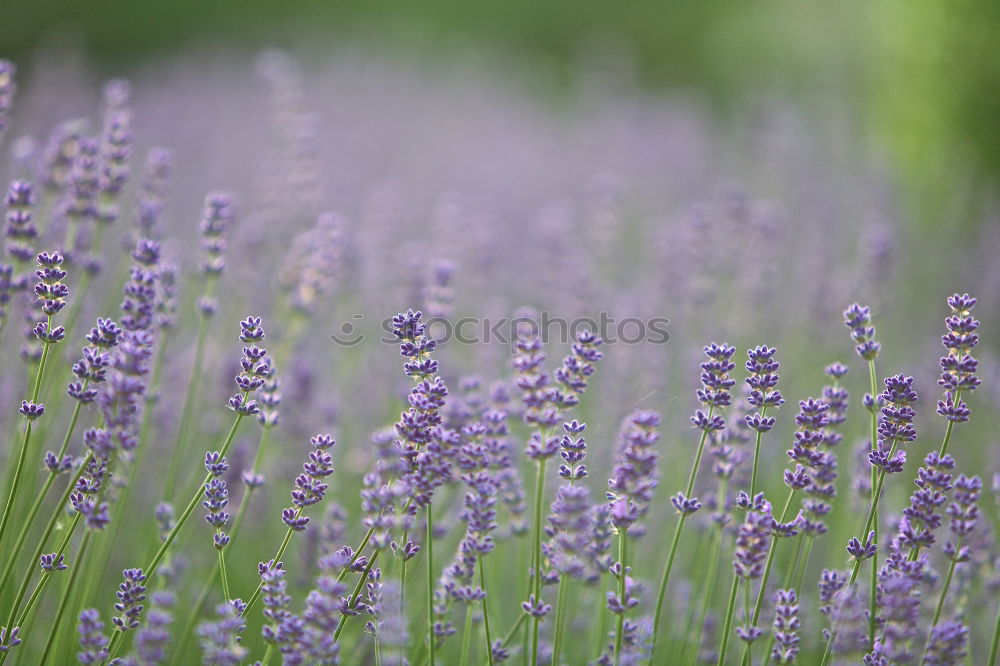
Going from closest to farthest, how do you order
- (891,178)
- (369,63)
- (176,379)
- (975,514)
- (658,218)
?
(975,514), (176,379), (891,178), (658,218), (369,63)

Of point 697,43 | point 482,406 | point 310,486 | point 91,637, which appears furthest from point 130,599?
point 697,43

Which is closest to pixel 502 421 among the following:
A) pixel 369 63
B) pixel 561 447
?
pixel 561 447

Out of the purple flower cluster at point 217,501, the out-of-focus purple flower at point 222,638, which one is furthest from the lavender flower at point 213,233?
the out-of-focus purple flower at point 222,638

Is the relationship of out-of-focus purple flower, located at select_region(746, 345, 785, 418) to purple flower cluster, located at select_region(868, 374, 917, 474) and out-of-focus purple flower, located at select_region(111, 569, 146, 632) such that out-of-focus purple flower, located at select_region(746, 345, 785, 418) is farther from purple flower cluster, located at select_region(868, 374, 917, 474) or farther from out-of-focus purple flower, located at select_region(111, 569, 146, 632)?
out-of-focus purple flower, located at select_region(111, 569, 146, 632)

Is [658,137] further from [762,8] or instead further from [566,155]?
[762,8]

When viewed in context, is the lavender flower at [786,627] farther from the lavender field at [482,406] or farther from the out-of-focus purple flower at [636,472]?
the out-of-focus purple flower at [636,472]

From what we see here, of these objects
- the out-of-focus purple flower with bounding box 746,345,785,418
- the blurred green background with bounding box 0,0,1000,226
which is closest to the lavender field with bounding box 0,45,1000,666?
the out-of-focus purple flower with bounding box 746,345,785,418
